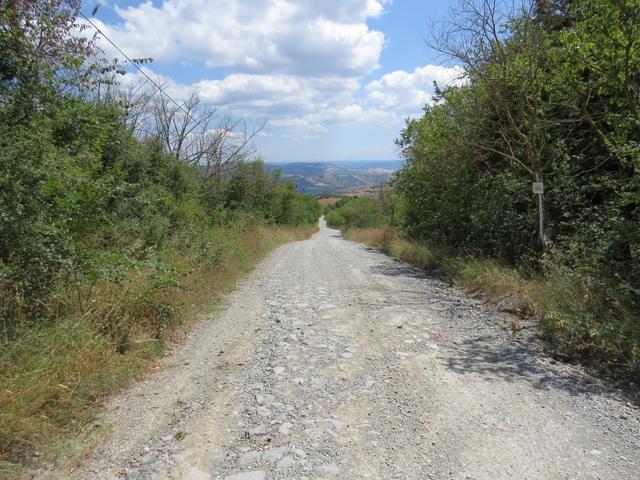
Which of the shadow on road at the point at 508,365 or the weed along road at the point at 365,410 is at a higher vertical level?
the weed along road at the point at 365,410

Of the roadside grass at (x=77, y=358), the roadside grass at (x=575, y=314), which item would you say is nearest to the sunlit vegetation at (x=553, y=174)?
the roadside grass at (x=575, y=314)

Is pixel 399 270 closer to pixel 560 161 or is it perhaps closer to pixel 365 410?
pixel 560 161

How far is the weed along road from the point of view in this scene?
9.05ft

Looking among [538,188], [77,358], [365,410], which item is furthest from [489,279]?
[77,358]

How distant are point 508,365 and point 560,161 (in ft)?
18.6

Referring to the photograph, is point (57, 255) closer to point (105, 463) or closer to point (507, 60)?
point (105, 463)

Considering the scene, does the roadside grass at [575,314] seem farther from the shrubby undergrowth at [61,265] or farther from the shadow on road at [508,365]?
the shrubby undergrowth at [61,265]

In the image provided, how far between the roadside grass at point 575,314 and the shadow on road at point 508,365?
0.39 m

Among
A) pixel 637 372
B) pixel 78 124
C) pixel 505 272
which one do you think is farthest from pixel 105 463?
pixel 505 272

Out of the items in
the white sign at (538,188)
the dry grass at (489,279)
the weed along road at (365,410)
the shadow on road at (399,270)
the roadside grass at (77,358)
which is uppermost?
the white sign at (538,188)

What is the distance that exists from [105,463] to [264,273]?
325 inches

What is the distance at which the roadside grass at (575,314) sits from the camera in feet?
14.1

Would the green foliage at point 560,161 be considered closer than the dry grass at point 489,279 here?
Yes

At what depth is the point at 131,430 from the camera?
10.6 ft
